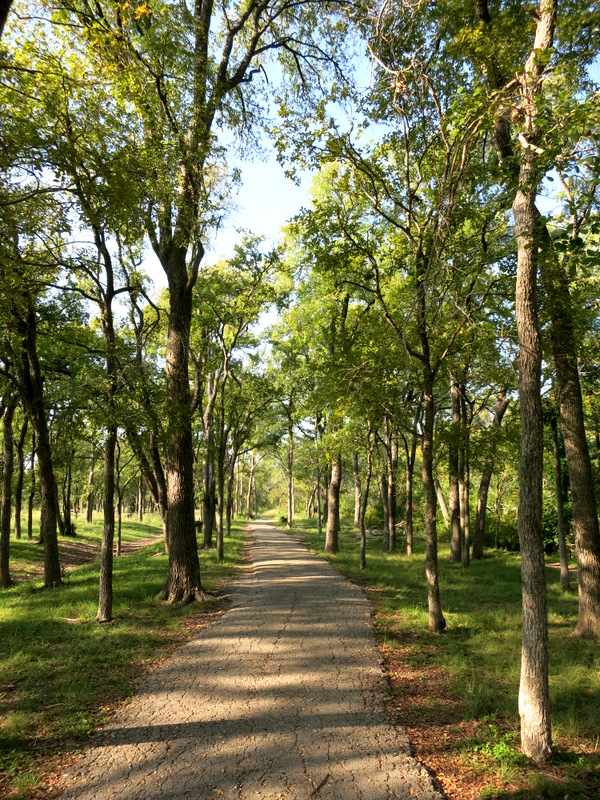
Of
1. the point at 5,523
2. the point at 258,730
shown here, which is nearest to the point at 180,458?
the point at 5,523

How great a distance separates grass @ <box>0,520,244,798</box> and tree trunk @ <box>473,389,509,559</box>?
8.53 metres

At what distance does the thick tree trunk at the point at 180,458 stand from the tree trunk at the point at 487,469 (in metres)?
8.44

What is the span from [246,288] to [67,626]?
37.3 ft

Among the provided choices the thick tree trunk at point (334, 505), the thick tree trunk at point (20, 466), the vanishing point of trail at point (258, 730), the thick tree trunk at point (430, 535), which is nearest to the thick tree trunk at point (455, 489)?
the thick tree trunk at point (334, 505)

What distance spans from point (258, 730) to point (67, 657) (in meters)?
3.60

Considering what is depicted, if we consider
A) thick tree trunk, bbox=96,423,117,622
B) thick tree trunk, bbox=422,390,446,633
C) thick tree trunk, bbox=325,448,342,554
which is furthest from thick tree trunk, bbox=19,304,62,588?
thick tree trunk, bbox=325,448,342,554

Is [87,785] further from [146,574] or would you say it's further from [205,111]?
[205,111]

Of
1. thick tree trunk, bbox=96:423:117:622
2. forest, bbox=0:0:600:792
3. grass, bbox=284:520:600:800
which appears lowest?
grass, bbox=284:520:600:800

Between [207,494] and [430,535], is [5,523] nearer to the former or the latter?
[207,494]

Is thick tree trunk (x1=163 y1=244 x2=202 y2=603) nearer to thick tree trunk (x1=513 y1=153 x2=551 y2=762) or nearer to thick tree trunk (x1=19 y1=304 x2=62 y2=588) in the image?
thick tree trunk (x1=19 y1=304 x2=62 y2=588)

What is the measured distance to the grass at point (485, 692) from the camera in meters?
3.98

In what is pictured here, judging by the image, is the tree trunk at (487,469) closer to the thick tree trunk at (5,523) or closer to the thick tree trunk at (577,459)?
the thick tree trunk at (577,459)

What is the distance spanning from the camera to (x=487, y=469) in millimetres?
14789

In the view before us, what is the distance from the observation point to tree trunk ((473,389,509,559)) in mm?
13242
